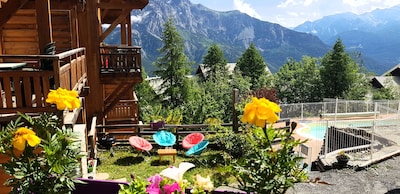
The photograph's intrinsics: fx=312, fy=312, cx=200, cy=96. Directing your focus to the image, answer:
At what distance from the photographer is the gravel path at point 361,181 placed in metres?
8.30

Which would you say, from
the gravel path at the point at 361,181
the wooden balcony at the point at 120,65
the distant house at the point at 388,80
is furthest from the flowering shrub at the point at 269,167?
the distant house at the point at 388,80

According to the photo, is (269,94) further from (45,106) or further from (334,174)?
(45,106)

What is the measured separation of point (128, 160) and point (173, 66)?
947 inches

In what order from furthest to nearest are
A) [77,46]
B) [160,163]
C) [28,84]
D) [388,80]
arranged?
[388,80], [160,163], [77,46], [28,84]

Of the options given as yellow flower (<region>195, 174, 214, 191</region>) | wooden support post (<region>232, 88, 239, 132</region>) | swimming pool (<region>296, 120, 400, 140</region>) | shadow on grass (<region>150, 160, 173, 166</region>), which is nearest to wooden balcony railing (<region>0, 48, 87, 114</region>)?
yellow flower (<region>195, 174, 214, 191</region>)

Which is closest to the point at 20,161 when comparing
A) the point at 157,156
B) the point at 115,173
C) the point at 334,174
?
the point at 115,173

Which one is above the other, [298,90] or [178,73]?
[178,73]

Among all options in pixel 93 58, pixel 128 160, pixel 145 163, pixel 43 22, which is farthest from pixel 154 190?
pixel 93 58

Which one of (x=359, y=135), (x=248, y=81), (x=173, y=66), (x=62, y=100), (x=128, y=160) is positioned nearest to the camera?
(x=62, y=100)

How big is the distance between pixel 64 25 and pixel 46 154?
8214 mm

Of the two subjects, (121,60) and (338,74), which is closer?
(121,60)

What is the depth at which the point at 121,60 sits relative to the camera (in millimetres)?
10891

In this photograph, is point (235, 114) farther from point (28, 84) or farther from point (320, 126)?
point (28, 84)

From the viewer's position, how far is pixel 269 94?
21969 millimetres
